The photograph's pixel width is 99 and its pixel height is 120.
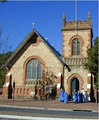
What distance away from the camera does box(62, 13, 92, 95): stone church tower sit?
107 feet

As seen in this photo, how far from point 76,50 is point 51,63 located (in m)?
3.68

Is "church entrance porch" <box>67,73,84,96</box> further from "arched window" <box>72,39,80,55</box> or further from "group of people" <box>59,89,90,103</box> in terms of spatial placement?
"arched window" <box>72,39,80,55</box>

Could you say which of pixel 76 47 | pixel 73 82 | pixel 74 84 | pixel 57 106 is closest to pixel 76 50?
pixel 76 47

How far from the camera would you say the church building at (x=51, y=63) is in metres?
32.7

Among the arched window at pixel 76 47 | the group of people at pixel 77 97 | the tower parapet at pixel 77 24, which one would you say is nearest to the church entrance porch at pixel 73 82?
the group of people at pixel 77 97

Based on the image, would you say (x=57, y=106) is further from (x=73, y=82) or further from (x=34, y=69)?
(x=34, y=69)

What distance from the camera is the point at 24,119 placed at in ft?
40.2

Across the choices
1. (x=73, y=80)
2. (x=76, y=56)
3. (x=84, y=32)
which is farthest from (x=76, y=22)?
(x=73, y=80)

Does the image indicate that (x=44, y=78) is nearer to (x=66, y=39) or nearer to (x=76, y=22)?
(x=66, y=39)

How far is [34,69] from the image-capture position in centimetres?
3403

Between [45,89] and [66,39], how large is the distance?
23.1 feet

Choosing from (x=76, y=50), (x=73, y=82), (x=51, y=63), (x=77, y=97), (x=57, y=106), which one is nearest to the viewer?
(x=57, y=106)

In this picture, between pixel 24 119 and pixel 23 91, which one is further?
pixel 23 91

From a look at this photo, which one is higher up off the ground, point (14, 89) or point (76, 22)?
point (76, 22)
